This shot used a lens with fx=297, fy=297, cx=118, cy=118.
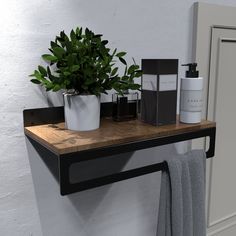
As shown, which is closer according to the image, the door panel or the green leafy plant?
the green leafy plant

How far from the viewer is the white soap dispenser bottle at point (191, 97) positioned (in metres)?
0.76

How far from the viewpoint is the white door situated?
3.42ft

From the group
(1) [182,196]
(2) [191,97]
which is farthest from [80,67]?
(1) [182,196]

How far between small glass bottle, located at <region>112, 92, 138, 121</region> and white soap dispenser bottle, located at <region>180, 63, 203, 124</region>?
13 cm

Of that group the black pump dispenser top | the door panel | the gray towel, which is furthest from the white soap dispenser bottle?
the door panel

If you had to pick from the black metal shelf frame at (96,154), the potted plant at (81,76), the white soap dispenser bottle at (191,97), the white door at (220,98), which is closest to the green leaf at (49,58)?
the potted plant at (81,76)

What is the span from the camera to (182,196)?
2.62ft

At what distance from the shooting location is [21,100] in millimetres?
747

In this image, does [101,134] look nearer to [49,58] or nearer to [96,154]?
[96,154]

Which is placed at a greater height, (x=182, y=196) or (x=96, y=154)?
(x=96, y=154)

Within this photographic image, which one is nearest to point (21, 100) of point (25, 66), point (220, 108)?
point (25, 66)

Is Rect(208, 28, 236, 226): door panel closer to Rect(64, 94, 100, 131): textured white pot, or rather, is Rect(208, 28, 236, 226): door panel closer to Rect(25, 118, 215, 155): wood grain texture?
A: Rect(25, 118, 215, 155): wood grain texture

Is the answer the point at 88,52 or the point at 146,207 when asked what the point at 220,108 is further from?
the point at 88,52

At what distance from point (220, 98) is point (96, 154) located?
2.28 ft
